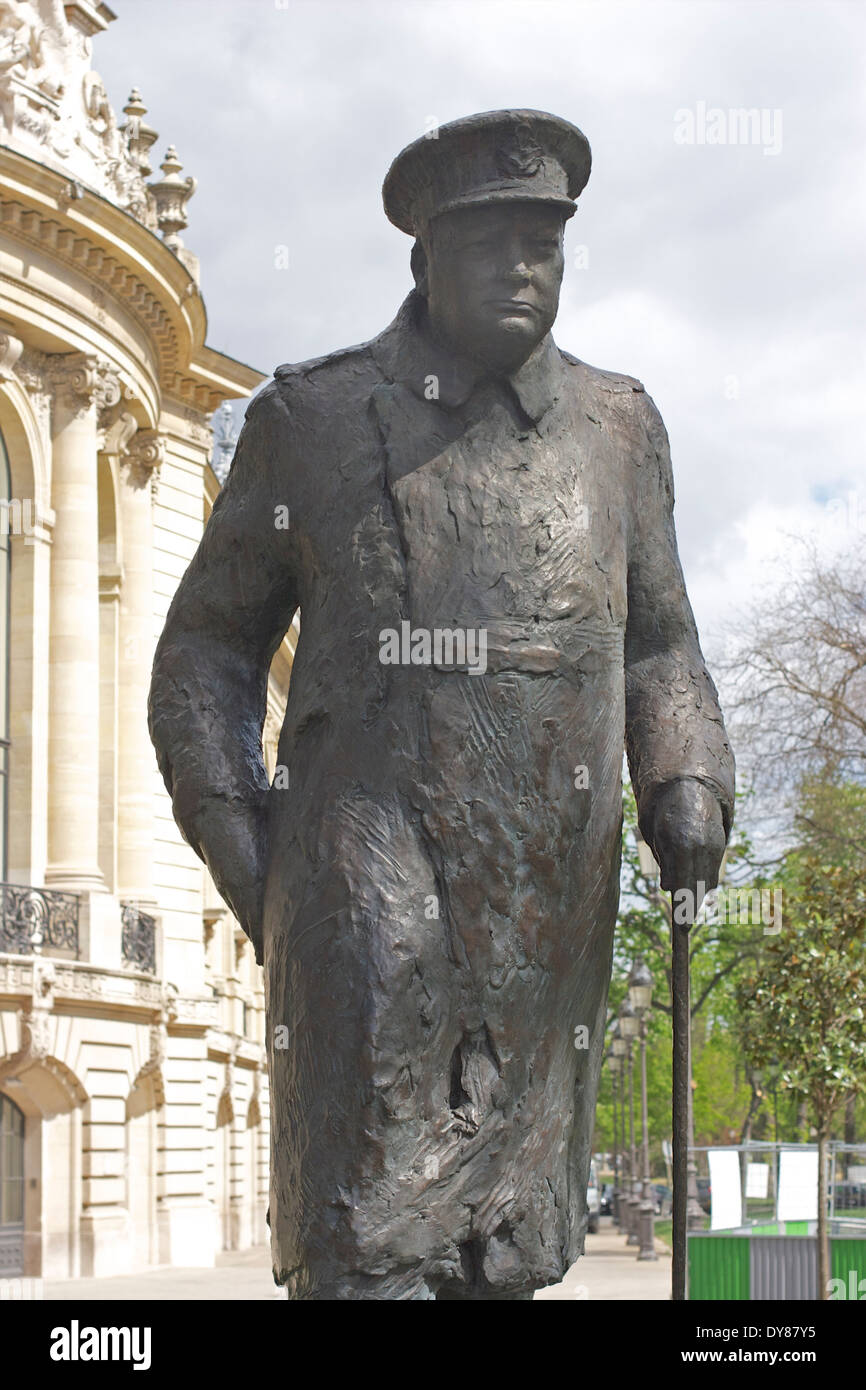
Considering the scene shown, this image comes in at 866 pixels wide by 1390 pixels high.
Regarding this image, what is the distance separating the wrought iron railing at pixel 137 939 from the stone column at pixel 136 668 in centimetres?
184

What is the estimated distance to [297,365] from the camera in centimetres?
359

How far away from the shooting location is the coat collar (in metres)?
3.48

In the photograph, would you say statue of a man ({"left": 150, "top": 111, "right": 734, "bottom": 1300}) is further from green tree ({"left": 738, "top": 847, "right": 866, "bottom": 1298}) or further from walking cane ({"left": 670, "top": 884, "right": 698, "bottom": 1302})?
green tree ({"left": 738, "top": 847, "right": 866, "bottom": 1298})

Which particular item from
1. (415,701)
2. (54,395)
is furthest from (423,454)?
(54,395)

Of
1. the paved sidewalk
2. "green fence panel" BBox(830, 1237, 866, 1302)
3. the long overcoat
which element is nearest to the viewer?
the long overcoat

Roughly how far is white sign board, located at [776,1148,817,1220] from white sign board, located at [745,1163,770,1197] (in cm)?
88

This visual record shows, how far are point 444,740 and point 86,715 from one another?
2922cm

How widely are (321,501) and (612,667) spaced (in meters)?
0.57

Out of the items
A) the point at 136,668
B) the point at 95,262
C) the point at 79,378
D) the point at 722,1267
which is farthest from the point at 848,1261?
the point at 136,668

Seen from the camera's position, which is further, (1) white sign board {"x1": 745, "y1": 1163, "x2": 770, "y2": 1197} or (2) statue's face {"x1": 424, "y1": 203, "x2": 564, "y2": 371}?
(1) white sign board {"x1": 745, "y1": 1163, "x2": 770, "y2": 1197}

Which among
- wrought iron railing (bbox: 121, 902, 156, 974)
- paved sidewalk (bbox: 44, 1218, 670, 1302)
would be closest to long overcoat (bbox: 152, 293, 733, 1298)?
paved sidewalk (bbox: 44, 1218, 670, 1302)
